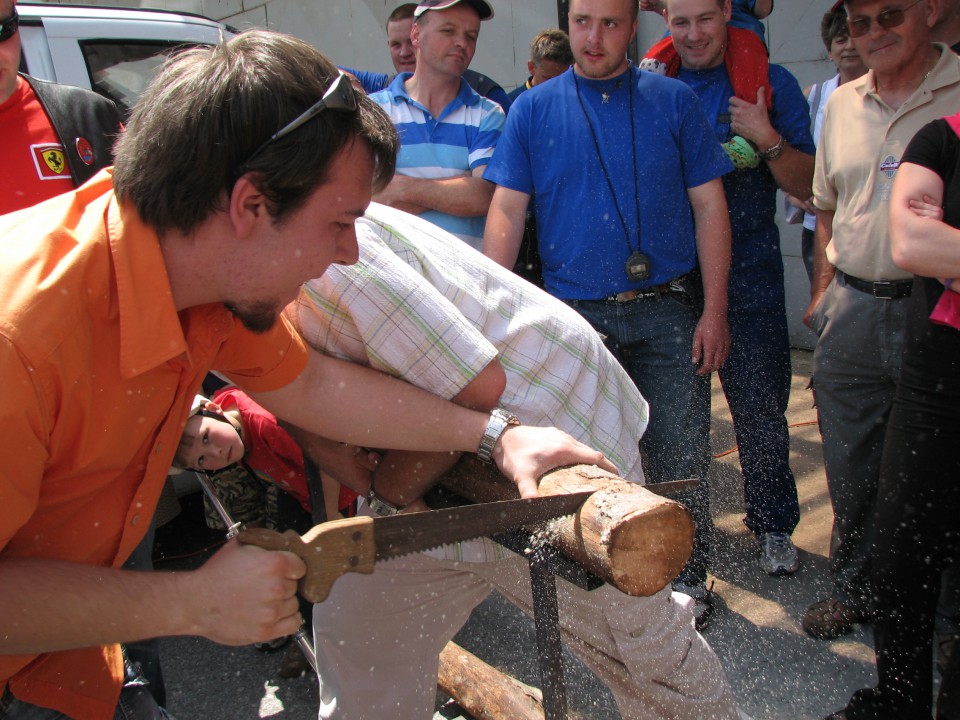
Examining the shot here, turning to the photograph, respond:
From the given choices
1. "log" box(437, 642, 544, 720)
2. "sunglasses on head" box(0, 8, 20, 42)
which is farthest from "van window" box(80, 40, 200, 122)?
"log" box(437, 642, 544, 720)

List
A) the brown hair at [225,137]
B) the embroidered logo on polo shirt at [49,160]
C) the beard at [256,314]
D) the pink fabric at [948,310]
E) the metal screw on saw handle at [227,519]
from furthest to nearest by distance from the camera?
the metal screw on saw handle at [227,519], the embroidered logo on polo shirt at [49,160], the pink fabric at [948,310], the beard at [256,314], the brown hair at [225,137]

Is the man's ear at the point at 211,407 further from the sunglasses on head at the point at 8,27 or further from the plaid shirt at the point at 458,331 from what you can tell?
the sunglasses on head at the point at 8,27

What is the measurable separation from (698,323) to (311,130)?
254 centimetres

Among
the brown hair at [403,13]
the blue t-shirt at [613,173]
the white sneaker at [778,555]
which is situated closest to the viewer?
the blue t-shirt at [613,173]

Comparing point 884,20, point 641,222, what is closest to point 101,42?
point 641,222

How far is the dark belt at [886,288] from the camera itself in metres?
3.12

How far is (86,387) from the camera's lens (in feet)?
4.69

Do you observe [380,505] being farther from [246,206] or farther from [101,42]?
[101,42]

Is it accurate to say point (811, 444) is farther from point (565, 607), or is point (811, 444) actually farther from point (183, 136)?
point (183, 136)

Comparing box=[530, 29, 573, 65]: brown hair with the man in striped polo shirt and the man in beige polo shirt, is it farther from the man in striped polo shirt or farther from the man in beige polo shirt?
the man in beige polo shirt

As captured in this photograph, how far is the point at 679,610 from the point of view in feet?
7.66

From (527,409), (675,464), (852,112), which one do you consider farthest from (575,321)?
(852,112)

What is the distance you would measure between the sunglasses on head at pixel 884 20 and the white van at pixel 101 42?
293cm

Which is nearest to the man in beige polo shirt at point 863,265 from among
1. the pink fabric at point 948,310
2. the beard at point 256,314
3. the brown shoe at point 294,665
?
the pink fabric at point 948,310
